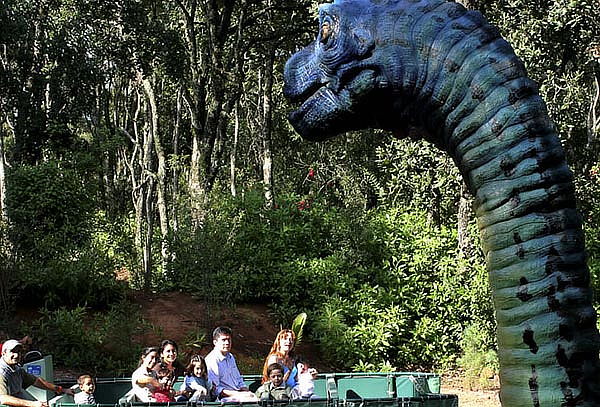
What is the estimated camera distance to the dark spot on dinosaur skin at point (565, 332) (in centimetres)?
136

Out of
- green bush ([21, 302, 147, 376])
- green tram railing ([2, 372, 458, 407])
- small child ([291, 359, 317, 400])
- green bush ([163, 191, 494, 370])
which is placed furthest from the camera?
green bush ([163, 191, 494, 370])

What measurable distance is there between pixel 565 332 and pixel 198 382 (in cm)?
598

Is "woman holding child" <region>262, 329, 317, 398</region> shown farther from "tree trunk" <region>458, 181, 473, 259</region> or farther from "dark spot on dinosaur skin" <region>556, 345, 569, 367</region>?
"tree trunk" <region>458, 181, 473, 259</region>

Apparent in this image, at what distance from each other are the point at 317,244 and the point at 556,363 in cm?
1306

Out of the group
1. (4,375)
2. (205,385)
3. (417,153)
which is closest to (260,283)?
(417,153)

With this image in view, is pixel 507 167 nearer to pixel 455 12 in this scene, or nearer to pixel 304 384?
pixel 455 12

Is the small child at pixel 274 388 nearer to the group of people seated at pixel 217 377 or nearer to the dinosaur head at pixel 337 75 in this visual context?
the group of people seated at pixel 217 377

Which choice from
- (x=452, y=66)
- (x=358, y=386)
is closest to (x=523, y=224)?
(x=452, y=66)

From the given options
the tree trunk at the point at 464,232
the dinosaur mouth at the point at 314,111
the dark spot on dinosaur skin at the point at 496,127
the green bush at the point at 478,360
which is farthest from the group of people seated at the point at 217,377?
the tree trunk at the point at 464,232

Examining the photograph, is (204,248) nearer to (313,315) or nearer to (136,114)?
(313,315)

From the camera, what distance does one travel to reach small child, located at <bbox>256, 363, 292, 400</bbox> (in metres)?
6.68

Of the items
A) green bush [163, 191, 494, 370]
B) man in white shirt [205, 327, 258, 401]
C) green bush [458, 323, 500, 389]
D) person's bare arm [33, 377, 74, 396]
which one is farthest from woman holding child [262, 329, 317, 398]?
green bush [458, 323, 500, 389]

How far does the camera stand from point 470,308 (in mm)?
13125

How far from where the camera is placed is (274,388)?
6.77 metres
